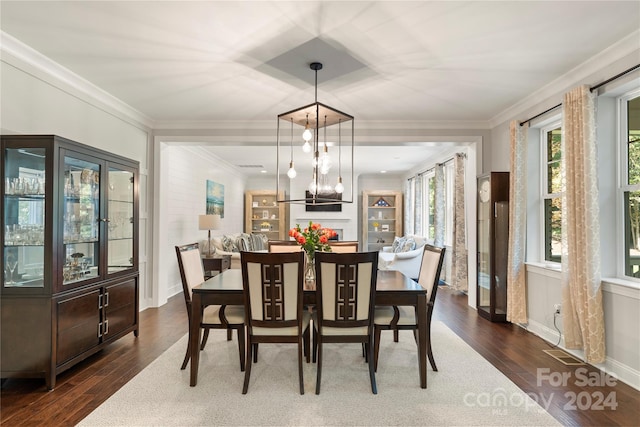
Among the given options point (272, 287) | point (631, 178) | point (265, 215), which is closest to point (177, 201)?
point (272, 287)

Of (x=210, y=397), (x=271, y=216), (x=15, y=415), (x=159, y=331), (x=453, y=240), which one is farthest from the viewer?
(x=271, y=216)

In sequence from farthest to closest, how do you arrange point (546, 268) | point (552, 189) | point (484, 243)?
point (484, 243) < point (552, 189) < point (546, 268)

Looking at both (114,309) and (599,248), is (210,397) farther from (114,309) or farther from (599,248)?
(599,248)

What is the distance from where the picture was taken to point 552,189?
157 inches

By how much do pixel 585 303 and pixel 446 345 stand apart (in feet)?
4.04

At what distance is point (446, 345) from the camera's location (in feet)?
11.6

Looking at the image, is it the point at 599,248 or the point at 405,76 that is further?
the point at 405,76

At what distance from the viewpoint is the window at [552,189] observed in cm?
392

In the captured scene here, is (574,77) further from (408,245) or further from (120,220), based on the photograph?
(408,245)

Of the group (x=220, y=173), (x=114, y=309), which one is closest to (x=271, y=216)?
(x=220, y=173)

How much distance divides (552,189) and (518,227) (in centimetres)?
54

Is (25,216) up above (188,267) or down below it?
above

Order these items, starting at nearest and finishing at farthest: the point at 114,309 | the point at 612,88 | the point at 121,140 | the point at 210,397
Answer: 1. the point at 210,397
2. the point at 612,88
3. the point at 114,309
4. the point at 121,140

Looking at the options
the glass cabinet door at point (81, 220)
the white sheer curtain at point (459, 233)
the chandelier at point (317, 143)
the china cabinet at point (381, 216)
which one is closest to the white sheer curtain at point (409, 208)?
the china cabinet at point (381, 216)
